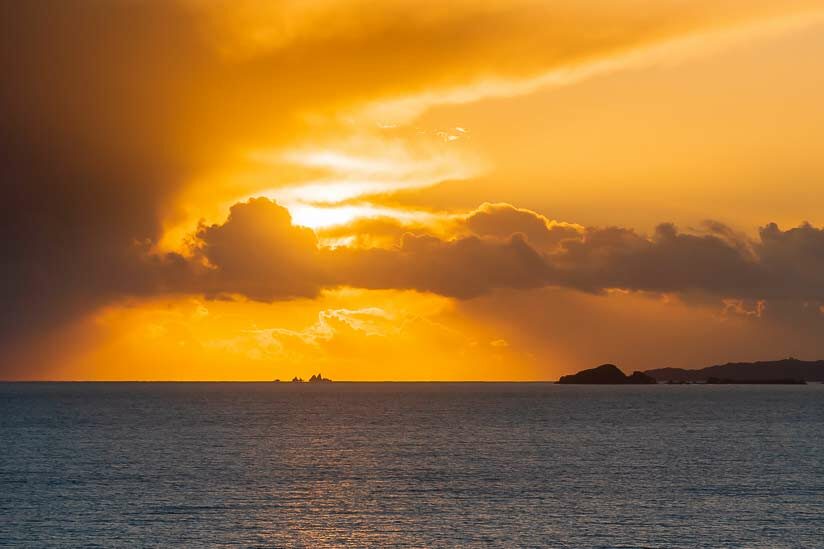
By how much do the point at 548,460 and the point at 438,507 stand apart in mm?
44510

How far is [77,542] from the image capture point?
67.1 metres

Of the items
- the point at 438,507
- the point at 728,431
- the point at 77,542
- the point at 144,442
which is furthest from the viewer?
the point at 728,431

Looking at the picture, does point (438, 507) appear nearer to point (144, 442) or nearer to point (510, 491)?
point (510, 491)

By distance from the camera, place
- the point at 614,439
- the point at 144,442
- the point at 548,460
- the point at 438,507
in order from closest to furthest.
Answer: the point at 438,507, the point at 548,460, the point at 144,442, the point at 614,439

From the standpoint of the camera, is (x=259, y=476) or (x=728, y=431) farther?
(x=728, y=431)

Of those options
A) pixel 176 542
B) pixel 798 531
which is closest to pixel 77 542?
pixel 176 542

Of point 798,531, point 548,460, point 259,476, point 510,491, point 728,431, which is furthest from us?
point 728,431

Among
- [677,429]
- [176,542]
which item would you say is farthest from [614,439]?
[176,542]

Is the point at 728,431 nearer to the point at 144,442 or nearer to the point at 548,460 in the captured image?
the point at 548,460

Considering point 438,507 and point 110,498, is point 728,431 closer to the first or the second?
point 438,507

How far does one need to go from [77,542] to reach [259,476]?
129ft

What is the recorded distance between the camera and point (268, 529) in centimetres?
7288

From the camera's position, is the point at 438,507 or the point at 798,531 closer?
the point at 798,531

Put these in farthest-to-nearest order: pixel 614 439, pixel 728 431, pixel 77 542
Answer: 1. pixel 728 431
2. pixel 614 439
3. pixel 77 542
